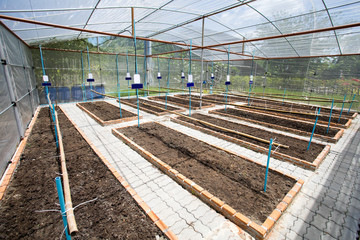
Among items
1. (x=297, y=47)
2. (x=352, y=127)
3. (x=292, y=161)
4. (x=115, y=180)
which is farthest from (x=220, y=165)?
(x=297, y=47)

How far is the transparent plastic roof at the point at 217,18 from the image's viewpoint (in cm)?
521

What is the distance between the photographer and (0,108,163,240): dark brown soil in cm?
212

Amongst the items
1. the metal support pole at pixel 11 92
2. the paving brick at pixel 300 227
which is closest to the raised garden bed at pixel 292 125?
the paving brick at pixel 300 227

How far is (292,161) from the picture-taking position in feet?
13.2

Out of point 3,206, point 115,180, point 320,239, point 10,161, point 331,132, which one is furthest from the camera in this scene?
point 331,132

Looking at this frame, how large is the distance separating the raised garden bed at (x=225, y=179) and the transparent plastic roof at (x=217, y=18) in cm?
436

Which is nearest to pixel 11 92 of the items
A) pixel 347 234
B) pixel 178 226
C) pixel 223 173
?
pixel 178 226

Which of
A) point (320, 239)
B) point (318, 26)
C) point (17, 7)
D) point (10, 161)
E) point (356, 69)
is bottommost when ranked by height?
point (320, 239)

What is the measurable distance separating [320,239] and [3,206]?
14.6 ft

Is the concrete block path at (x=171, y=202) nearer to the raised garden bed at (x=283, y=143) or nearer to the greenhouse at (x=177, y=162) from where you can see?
the greenhouse at (x=177, y=162)

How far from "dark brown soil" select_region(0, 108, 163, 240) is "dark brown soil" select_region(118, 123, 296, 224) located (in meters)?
1.23

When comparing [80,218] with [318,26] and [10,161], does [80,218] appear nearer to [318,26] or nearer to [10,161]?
[10,161]

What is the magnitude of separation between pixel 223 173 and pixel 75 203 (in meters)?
2.60

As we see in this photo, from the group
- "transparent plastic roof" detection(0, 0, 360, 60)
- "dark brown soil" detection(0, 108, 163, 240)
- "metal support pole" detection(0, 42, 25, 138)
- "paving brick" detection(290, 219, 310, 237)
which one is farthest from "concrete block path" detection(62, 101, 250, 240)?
"transparent plastic roof" detection(0, 0, 360, 60)
